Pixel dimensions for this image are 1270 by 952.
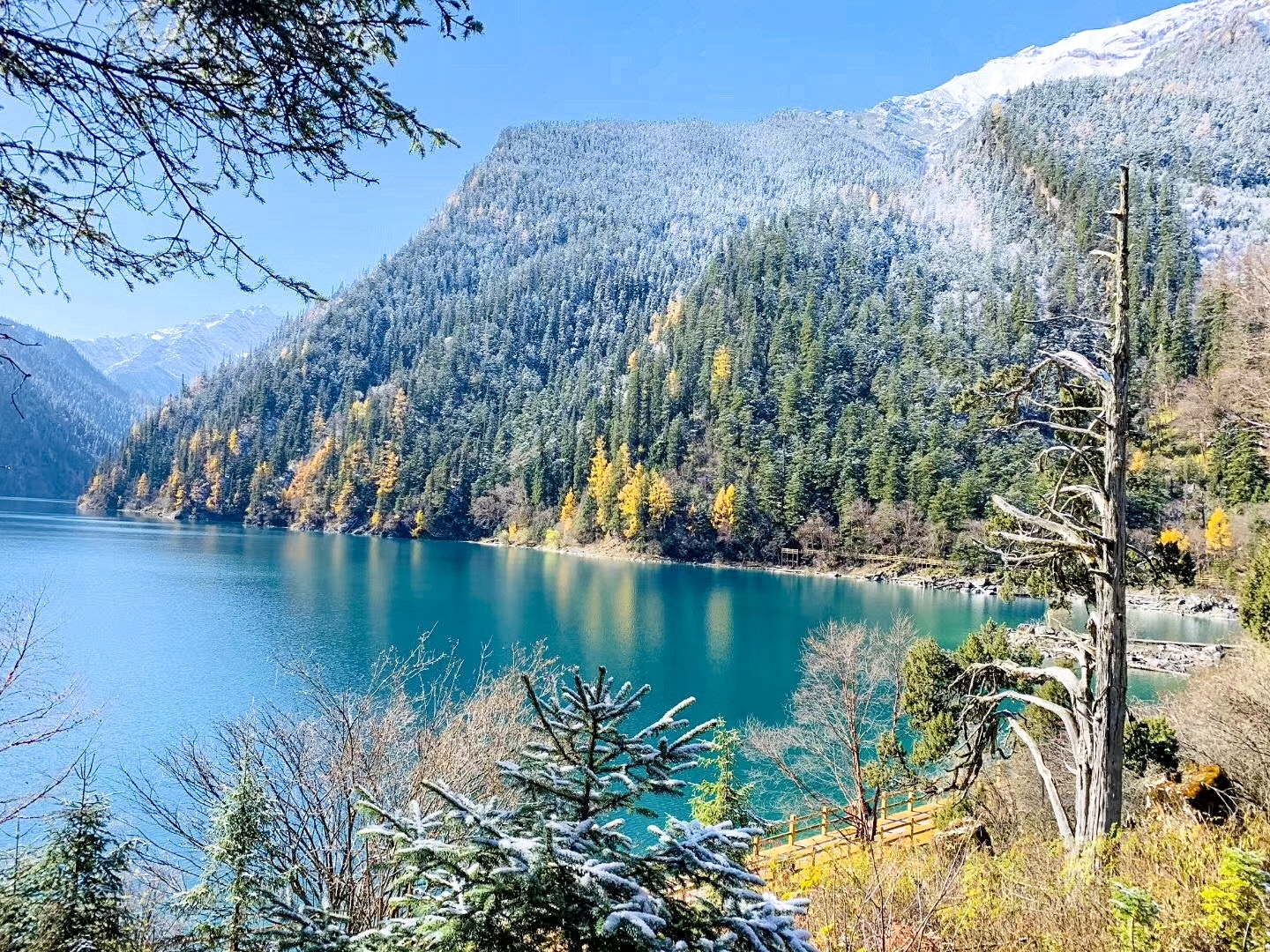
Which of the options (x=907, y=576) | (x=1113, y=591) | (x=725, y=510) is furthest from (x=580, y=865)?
(x=725, y=510)

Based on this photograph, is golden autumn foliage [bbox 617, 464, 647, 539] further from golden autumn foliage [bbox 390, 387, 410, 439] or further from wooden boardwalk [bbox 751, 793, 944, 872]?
wooden boardwalk [bbox 751, 793, 944, 872]

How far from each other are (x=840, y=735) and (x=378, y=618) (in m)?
23.1

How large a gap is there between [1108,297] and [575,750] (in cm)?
579

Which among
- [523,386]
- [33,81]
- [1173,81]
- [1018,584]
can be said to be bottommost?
[1018,584]

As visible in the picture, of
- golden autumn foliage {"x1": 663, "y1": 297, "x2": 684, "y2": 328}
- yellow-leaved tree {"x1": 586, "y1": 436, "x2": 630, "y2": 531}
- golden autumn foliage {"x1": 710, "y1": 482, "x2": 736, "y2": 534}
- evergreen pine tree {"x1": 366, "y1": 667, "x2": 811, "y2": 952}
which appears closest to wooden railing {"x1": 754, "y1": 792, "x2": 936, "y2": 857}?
evergreen pine tree {"x1": 366, "y1": 667, "x2": 811, "y2": 952}

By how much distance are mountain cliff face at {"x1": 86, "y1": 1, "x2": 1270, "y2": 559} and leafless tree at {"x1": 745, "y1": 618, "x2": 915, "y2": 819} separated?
37.0 meters

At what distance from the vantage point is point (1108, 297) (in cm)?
590

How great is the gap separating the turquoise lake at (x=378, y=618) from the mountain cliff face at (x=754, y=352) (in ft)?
48.6

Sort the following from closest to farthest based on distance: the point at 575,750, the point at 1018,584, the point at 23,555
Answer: the point at 575,750 < the point at 1018,584 < the point at 23,555

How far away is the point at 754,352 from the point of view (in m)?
85.4

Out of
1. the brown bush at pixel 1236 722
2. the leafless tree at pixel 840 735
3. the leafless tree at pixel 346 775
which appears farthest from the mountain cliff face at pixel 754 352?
the leafless tree at pixel 346 775

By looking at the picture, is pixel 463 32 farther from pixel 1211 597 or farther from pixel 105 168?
pixel 1211 597

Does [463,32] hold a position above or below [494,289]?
below

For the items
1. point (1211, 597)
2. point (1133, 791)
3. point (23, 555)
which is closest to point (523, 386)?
point (23, 555)
